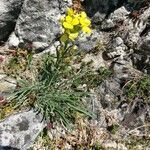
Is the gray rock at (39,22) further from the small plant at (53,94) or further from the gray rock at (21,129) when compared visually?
the gray rock at (21,129)

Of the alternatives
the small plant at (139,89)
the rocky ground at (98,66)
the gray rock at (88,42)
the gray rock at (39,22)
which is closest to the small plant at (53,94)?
the rocky ground at (98,66)

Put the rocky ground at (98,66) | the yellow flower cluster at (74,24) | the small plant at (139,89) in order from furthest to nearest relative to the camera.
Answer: the small plant at (139,89)
the rocky ground at (98,66)
the yellow flower cluster at (74,24)

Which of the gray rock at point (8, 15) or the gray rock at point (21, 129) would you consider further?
the gray rock at point (8, 15)

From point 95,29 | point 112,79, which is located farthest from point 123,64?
point 95,29

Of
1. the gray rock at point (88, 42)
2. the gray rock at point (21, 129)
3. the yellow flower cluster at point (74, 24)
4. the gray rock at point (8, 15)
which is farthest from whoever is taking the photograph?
the gray rock at point (88, 42)

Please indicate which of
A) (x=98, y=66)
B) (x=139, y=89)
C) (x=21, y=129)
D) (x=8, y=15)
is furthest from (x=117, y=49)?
(x=21, y=129)

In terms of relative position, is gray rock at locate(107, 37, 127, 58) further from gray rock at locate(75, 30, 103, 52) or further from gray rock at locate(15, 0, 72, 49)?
gray rock at locate(15, 0, 72, 49)

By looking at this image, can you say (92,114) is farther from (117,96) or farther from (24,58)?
(24,58)

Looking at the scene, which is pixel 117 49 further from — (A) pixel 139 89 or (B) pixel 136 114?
(B) pixel 136 114
